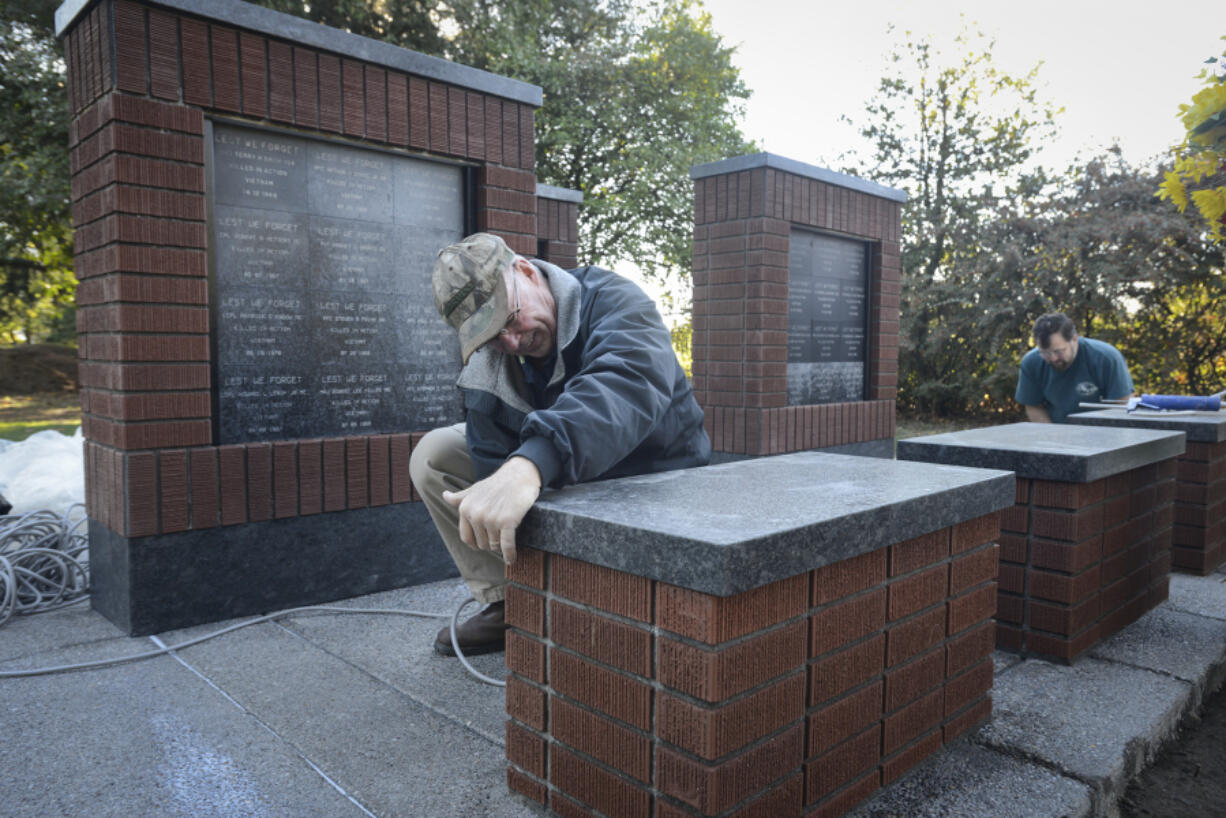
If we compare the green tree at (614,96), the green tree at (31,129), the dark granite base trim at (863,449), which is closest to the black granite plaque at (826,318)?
the dark granite base trim at (863,449)

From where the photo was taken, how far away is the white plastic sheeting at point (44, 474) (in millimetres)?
4590

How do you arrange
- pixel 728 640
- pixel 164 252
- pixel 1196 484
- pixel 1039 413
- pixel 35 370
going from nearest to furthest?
1. pixel 728 640
2. pixel 164 252
3. pixel 1196 484
4. pixel 1039 413
5. pixel 35 370

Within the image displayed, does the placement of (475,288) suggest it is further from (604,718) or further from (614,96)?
(614,96)

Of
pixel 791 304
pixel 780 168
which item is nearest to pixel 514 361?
pixel 780 168

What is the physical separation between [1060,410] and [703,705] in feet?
16.6

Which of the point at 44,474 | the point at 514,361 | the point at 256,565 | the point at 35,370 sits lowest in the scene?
the point at 256,565

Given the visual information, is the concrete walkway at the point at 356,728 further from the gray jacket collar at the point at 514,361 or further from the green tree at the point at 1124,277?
the green tree at the point at 1124,277

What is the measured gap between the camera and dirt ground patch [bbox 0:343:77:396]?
15383 millimetres

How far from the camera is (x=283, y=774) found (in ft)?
6.52

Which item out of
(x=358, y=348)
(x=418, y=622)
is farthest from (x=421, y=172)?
(x=418, y=622)

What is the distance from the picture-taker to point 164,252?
305cm

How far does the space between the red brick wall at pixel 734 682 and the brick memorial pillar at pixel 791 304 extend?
13.4 feet

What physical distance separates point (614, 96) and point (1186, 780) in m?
15.3

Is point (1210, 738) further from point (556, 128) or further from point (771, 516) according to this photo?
point (556, 128)
